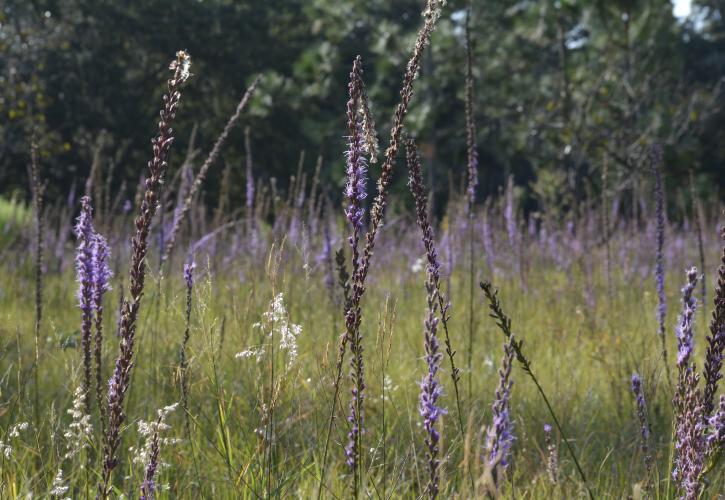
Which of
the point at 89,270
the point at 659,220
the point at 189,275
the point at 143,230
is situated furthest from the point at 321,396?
the point at 143,230

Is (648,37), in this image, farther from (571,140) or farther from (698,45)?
(698,45)

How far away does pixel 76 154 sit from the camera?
1581cm

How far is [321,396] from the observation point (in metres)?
2.99

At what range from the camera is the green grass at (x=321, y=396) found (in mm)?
2127

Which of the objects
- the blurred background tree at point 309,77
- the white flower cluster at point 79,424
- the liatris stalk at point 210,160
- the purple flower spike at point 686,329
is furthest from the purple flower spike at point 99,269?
the blurred background tree at point 309,77

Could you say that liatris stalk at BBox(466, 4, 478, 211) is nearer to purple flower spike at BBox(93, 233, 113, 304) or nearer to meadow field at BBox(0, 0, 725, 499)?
meadow field at BBox(0, 0, 725, 499)

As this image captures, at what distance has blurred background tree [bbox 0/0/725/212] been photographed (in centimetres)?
1368

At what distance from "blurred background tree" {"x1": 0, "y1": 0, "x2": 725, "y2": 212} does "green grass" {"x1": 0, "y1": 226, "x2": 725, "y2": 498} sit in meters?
7.36

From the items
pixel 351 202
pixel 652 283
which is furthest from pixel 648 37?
pixel 351 202

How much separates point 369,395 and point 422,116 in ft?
43.9

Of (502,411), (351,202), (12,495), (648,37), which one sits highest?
(648,37)

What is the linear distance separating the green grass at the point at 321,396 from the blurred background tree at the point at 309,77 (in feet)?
24.1

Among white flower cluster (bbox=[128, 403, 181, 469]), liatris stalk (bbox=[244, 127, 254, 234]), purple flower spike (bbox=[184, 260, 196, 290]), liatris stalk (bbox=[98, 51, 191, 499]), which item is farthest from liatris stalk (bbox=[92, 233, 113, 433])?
liatris stalk (bbox=[244, 127, 254, 234])

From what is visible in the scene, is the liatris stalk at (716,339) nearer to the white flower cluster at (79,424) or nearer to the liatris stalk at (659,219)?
the liatris stalk at (659,219)
